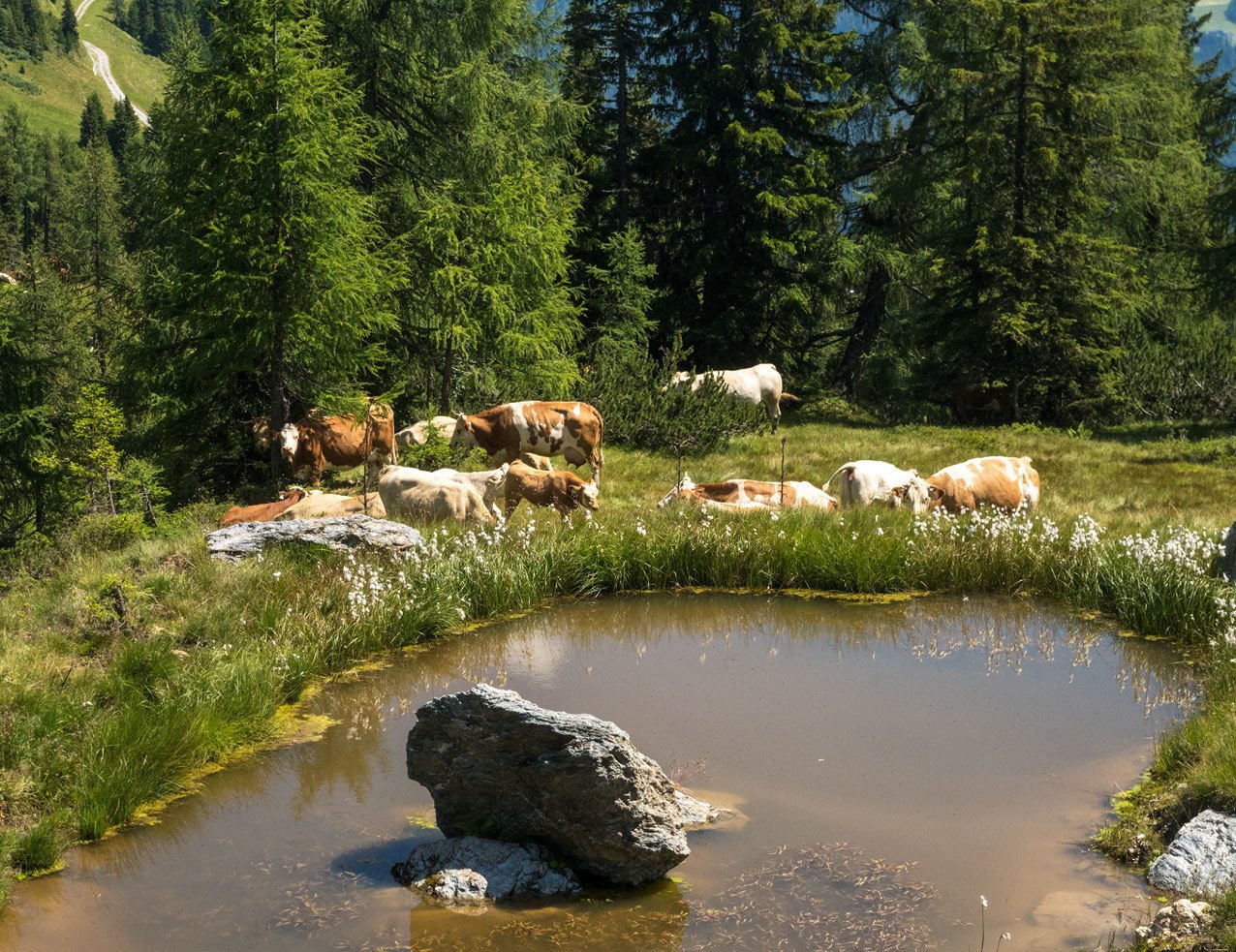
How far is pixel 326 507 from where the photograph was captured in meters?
15.1

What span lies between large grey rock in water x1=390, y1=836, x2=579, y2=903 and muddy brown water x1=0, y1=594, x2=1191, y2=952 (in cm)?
15

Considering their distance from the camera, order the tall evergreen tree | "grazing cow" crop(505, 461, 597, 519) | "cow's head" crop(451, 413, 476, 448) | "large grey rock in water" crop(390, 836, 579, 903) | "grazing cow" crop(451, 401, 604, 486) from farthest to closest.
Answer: the tall evergreen tree < "cow's head" crop(451, 413, 476, 448) < "grazing cow" crop(451, 401, 604, 486) < "grazing cow" crop(505, 461, 597, 519) < "large grey rock in water" crop(390, 836, 579, 903)

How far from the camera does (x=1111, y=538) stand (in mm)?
13805

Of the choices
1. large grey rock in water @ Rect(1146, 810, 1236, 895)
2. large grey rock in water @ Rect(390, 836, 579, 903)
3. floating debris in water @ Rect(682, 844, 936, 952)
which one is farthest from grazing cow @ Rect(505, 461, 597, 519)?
large grey rock in water @ Rect(1146, 810, 1236, 895)

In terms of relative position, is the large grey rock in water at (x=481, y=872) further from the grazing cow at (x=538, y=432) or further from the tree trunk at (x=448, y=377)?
the tree trunk at (x=448, y=377)

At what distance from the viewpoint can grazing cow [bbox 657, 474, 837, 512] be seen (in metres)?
15.8

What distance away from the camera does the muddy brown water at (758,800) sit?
6.59 meters

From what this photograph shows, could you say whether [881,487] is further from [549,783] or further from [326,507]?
[549,783]

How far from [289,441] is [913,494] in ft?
31.6

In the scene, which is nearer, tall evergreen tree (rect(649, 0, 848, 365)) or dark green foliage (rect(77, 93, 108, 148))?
tall evergreen tree (rect(649, 0, 848, 365))

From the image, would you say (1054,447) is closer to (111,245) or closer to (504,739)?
(504,739)

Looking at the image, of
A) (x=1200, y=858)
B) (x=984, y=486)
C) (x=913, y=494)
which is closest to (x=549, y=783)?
(x=1200, y=858)

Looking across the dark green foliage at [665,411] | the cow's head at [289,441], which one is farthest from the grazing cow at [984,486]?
the cow's head at [289,441]

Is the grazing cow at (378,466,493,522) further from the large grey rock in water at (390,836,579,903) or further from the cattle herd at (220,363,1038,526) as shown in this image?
the large grey rock in water at (390,836,579,903)
